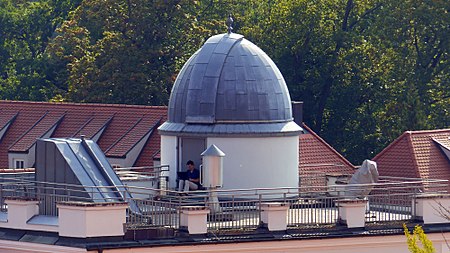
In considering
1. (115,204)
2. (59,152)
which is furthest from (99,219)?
(59,152)

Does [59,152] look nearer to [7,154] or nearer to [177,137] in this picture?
[177,137]

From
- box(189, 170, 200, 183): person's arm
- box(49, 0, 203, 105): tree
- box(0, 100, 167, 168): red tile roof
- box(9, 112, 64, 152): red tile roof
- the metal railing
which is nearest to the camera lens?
the metal railing

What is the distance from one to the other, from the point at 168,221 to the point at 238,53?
6801 millimetres

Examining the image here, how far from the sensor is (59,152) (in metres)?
45.6

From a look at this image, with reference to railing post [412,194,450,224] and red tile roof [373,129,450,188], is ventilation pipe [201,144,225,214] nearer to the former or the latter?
railing post [412,194,450,224]

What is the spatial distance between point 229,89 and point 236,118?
76 cm

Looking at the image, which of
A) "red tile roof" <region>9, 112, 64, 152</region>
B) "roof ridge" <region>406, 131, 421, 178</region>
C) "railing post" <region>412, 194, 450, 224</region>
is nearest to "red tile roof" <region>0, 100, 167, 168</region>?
"red tile roof" <region>9, 112, 64, 152</region>

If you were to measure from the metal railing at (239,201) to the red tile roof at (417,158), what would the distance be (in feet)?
28.2

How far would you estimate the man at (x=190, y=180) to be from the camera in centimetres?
4767

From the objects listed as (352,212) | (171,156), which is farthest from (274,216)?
(171,156)

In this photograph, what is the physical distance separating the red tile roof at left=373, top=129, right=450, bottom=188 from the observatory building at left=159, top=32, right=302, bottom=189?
31.0ft

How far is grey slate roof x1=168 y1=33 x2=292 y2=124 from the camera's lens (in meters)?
48.8

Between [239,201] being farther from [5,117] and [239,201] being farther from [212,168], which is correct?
[5,117]

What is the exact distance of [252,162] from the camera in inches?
1911
